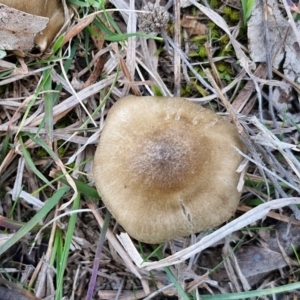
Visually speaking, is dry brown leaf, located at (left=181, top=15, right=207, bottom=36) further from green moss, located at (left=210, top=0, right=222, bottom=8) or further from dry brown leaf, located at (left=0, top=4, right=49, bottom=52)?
Answer: dry brown leaf, located at (left=0, top=4, right=49, bottom=52)

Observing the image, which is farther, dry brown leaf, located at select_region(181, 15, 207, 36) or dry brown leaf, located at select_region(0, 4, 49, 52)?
dry brown leaf, located at select_region(181, 15, 207, 36)

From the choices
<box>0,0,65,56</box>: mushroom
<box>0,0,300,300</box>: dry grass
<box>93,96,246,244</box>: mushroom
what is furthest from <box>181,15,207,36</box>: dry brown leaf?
<box>0,0,65,56</box>: mushroom

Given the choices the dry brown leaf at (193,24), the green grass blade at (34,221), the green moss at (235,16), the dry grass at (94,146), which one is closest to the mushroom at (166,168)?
the dry grass at (94,146)

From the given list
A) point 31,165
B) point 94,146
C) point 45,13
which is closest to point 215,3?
point 45,13

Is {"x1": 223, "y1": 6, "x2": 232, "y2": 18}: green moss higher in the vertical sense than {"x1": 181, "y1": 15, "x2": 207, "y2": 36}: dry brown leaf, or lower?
higher

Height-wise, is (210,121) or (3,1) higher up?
(3,1)

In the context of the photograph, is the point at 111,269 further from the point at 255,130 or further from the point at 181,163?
the point at 255,130

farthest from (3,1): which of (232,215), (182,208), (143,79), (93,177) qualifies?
(232,215)
